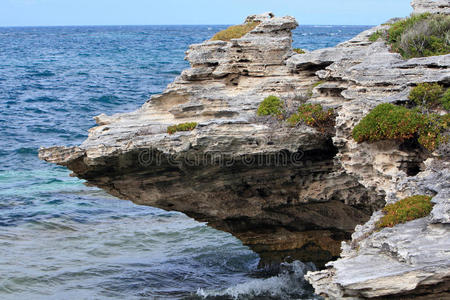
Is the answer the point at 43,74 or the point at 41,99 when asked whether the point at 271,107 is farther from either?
the point at 43,74

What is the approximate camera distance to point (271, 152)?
18375 millimetres

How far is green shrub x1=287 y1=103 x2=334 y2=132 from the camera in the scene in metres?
18.5

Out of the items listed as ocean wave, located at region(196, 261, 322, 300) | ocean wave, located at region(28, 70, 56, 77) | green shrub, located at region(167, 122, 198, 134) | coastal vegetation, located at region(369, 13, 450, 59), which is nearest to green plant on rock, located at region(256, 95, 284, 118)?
green shrub, located at region(167, 122, 198, 134)

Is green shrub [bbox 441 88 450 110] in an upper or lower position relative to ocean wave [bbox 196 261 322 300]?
upper

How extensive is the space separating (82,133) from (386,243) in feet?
124

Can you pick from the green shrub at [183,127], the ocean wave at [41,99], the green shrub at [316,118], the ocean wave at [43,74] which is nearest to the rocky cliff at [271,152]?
the green shrub at [316,118]

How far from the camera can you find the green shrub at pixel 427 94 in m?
16.6

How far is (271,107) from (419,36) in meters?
6.86

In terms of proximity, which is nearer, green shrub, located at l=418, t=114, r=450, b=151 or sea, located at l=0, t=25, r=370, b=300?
green shrub, located at l=418, t=114, r=450, b=151

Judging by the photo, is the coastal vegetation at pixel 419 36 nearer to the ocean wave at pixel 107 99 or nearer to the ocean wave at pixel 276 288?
the ocean wave at pixel 276 288

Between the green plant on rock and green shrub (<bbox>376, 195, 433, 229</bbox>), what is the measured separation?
6.71 m

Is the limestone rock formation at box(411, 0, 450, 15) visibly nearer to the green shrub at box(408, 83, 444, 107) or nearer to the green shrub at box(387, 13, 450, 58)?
the green shrub at box(387, 13, 450, 58)

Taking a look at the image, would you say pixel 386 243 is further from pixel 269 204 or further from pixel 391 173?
pixel 269 204

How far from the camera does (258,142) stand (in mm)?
18234
